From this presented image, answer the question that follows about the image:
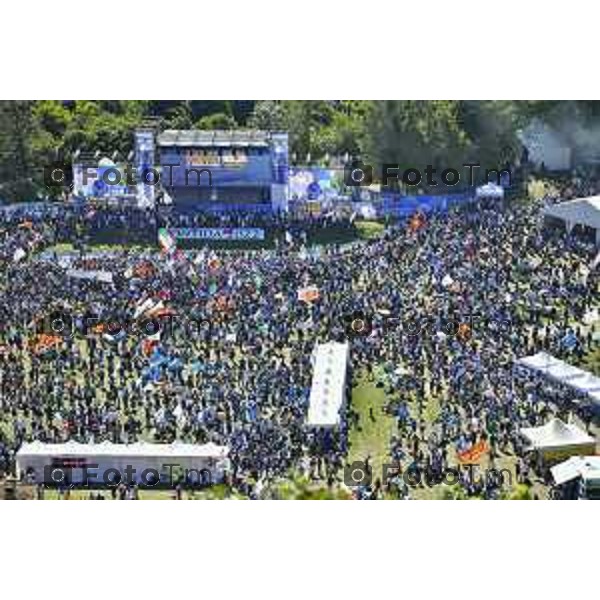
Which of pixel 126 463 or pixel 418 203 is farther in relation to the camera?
pixel 418 203

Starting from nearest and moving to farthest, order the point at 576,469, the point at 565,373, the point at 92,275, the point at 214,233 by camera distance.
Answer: the point at 576,469
the point at 565,373
the point at 92,275
the point at 214,233

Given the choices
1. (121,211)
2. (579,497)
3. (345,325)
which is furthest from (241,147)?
(579,497)

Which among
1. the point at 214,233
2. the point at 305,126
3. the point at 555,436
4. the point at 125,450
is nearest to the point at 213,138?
the point at 214,233

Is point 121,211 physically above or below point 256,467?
above

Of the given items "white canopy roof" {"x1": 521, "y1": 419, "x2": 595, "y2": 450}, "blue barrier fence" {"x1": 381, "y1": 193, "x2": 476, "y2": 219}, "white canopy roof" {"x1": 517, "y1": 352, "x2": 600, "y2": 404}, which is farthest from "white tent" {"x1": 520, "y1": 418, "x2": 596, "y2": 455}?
"blue barrier fence" {"x1": 381, "y1": 193, "x2": 476, "y2": 219}

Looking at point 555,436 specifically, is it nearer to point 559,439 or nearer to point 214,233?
point 559,439

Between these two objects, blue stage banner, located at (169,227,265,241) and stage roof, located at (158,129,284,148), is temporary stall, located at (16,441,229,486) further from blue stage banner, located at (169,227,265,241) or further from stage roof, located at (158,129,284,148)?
stage roof, located at (158,129,284,148)

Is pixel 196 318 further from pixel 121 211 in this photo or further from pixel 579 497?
pixel 579 497
